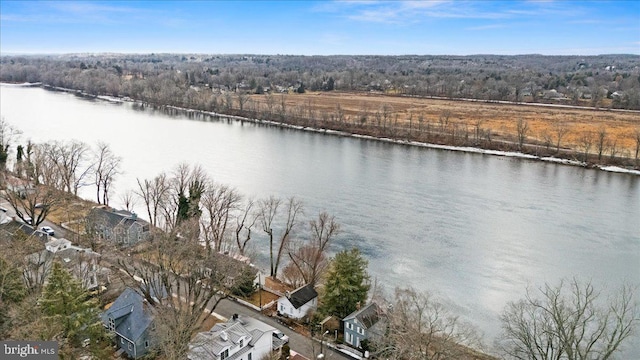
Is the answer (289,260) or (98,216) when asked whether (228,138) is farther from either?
(289,260)

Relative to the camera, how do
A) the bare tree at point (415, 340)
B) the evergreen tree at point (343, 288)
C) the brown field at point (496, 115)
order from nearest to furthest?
1. the bare tree at point (415, 340)
2. the evergreen tree at point (343, 288)
3. the brown field at point (496, 115)

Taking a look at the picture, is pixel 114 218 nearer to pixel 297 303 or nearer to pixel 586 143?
pixel 297 303

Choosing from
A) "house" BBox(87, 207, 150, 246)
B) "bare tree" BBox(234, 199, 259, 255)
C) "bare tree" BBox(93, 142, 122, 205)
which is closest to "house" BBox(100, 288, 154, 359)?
"bare tree" BBox(234, 199, 259, 255)

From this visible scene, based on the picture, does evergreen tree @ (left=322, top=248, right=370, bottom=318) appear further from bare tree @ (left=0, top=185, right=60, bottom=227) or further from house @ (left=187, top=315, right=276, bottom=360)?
bare tree @ (left=0, top=185, right=60, bottom=227)

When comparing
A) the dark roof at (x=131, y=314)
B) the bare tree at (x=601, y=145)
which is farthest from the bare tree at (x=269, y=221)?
the bare tree at (x=601, y=145)

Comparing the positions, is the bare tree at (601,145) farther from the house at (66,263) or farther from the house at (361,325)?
the house at (66,263)
